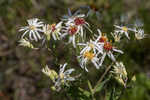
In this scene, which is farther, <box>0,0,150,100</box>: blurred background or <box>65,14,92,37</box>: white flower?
<box>0,0,150,100</box>: blurred background

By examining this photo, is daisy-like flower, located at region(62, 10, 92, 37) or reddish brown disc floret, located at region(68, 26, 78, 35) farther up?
daisy-like flower, located at region(62, 10, 92, 37)

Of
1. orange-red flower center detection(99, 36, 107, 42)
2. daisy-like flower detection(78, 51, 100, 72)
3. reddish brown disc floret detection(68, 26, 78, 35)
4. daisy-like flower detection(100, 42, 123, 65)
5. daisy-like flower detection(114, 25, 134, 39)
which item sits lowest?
daisy-like flower detection(78, 51, 100, 72)

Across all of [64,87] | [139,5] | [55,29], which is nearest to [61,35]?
[55,29]

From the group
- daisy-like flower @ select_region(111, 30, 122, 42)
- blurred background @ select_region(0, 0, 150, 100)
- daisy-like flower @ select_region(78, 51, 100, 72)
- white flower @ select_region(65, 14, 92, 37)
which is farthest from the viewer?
blurred background @ select_region(0, 0, 150, 100)

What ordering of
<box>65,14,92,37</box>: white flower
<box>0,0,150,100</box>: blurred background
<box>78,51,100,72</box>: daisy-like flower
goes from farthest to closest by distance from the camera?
1. <box>0,0,150,100</box>: blurred background
2. <box>65,14,92,37</box>: white flower
3. <box>78,51,100,72</box>: daisy-like flower

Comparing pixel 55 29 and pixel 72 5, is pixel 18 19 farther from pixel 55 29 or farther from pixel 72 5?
pixel 55 29

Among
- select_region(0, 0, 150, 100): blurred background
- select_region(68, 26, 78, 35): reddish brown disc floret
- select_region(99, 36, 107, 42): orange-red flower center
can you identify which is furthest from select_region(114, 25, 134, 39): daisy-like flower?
select_region(0, 0, 150, 100): blurred background

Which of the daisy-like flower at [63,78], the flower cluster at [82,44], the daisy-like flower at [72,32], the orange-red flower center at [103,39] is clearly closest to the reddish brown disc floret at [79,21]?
the flower cluster at [82,44]

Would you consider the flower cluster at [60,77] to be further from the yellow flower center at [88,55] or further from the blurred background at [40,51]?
the blurred background at [40,51]

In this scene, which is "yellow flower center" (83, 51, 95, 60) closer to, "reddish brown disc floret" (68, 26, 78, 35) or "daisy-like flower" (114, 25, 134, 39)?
"reddish brown disc floret" (68, 26, 78, 35)

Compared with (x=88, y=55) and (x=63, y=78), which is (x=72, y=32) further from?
(x=63, y=78)
